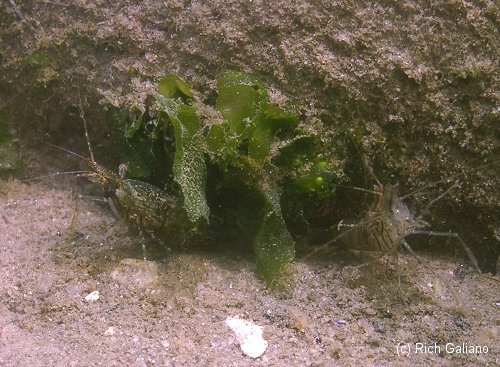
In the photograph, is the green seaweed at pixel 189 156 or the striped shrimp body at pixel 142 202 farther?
the striped shrimp body at pixel 142 202

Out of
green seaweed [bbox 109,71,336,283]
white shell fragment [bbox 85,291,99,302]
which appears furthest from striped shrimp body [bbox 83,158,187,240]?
white shell fragment [bbox 85,291,99,302]

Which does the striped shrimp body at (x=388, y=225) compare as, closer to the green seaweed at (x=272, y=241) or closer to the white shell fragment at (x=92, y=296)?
the green seaweed at (x=272, y=241)

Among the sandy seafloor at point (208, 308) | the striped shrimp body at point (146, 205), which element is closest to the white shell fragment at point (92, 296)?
the sandy seafloor at point (208, 308)

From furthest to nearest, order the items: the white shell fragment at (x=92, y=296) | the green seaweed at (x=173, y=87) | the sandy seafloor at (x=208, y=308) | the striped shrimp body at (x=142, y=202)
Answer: the striped shrimp body at (x=142, y=202), the green seaweed at (x=173, y=87), the white shell fragment at (x=92, y=296), the sandy seafloor at (x=208, y=308)

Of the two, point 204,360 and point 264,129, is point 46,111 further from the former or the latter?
point 204,360

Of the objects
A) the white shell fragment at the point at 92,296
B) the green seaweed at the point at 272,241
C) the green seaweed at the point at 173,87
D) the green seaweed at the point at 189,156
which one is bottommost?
the white shell fragment at the point at 92,296

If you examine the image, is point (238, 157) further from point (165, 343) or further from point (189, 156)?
point (165, 343)

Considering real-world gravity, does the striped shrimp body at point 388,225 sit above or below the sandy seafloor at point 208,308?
above

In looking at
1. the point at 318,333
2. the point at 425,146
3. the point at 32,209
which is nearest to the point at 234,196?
the point at 318,333
